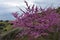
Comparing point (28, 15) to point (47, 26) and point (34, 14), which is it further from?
point (47, 26)

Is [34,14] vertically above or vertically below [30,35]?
above

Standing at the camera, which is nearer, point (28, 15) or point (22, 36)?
point (28, 15)

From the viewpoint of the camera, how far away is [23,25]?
514 cm

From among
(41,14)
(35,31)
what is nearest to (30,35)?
(35,31)

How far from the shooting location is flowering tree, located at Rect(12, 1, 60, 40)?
5.14 metres

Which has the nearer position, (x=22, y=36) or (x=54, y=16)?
(x=54, y=16)

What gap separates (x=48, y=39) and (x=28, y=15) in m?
0.68

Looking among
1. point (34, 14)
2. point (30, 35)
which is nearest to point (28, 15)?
point (34, 14)

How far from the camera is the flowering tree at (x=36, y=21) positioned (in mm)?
5141

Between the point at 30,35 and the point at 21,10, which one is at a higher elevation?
the point at 21,10

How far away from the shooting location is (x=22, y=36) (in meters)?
5.52

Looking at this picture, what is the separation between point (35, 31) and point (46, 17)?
14.8 inches

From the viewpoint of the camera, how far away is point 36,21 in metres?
5.22

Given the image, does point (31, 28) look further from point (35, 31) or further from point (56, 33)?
point (56, 33)
